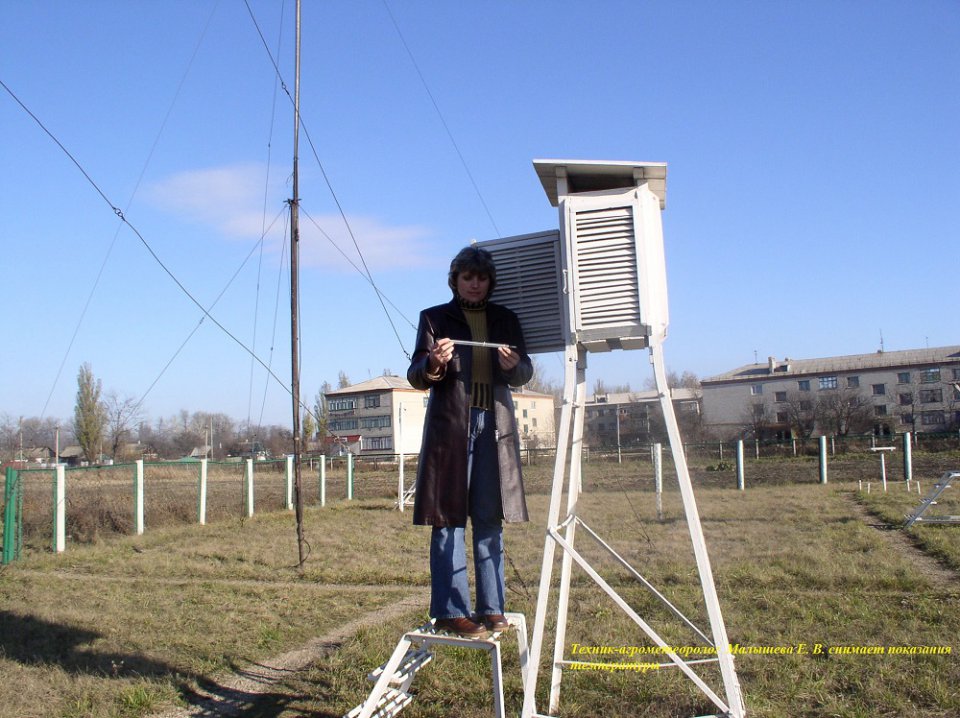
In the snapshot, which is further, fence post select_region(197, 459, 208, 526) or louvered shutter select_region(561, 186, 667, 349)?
fence post select_region(197, 459, 208, 526)

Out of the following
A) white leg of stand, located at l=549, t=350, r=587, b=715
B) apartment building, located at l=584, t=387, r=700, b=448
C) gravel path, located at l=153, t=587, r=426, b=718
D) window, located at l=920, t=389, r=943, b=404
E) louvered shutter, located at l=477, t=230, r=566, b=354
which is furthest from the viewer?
window, located at l=920, t=389, r=943, b=404

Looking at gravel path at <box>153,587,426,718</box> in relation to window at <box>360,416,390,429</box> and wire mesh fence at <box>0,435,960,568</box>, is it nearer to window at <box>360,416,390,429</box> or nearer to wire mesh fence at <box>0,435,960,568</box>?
wire mesh fence at <box>0,435,960,568</box>

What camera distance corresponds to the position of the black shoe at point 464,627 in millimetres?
3445

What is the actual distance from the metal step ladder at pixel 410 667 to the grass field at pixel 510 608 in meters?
0.34

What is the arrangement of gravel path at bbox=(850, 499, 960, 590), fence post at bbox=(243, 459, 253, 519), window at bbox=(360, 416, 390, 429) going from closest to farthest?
1. gravel path at bbox=(850, 499, 960, 590)
2. fence post at bbox=(243, 459, 253, 519)
3. window at bbox=(360, 416, 390, 429)

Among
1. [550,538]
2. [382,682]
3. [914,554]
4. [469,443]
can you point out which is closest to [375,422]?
[914,554]

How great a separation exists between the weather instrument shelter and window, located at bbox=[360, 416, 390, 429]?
46002 millimetres

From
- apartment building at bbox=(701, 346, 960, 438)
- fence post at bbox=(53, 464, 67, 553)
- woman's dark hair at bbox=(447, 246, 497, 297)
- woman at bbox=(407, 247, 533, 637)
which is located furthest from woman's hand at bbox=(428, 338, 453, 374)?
apartment building at bbox=(701, 346, 960, 438)

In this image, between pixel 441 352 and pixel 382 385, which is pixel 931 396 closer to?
pixel 382 385

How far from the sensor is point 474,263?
3838mm

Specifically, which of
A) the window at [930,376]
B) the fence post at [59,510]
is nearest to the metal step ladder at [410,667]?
the fence post at [59,510]

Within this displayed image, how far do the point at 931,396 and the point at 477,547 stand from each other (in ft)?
168

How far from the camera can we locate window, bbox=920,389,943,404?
4627cm

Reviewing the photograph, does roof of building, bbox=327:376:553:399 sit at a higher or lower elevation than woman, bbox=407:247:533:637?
higher
